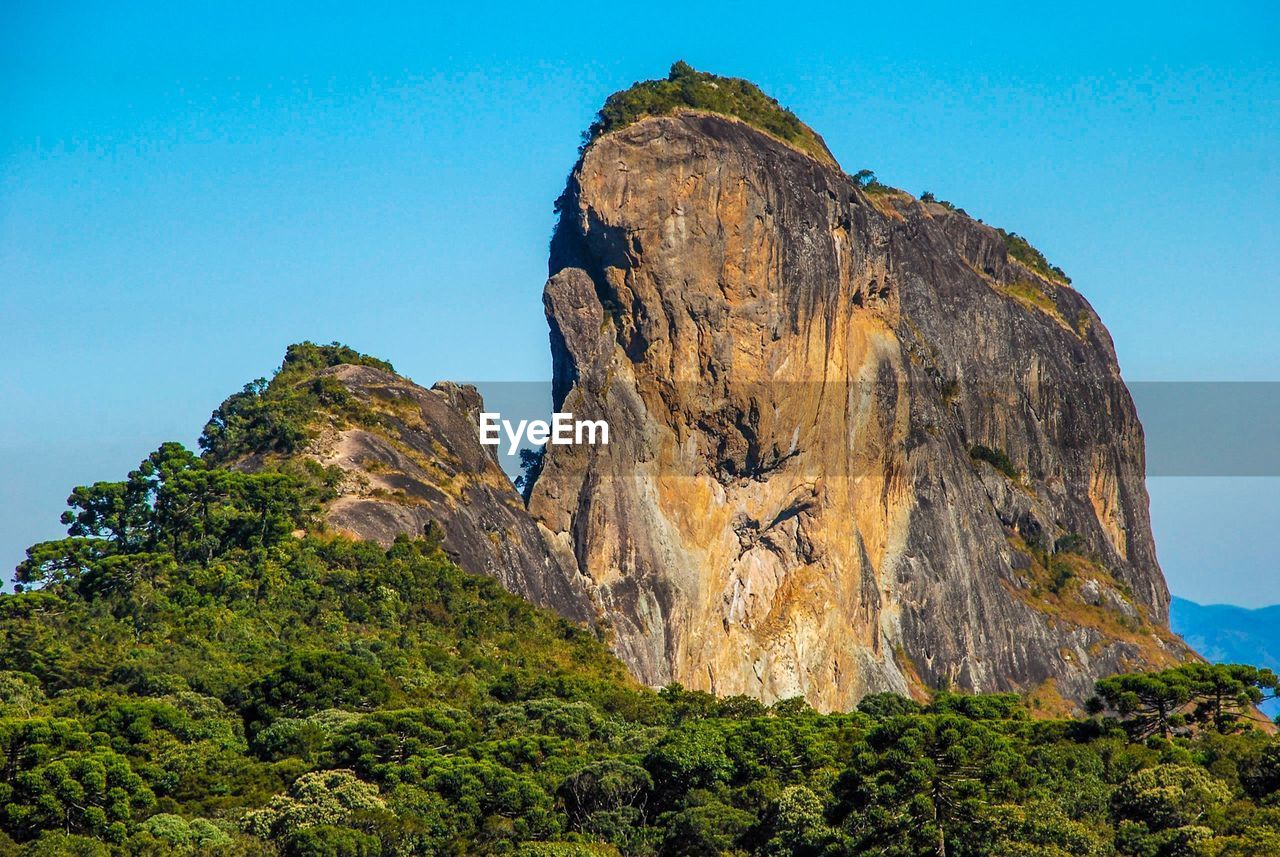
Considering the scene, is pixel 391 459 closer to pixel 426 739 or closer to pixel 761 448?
pixel 761 448

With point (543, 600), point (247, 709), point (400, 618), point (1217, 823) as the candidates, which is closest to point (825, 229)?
point (543, 600)

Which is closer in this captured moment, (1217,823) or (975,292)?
(1217,823)

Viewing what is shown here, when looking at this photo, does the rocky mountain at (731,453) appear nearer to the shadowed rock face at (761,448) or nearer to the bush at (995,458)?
the shadowed rock face at (761,448)

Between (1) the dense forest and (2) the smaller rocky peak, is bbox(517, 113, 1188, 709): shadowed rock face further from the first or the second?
(1) the dense forest

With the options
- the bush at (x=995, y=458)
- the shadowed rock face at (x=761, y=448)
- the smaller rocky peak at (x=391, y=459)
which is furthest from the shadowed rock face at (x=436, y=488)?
the bush at (x=995, y=458)

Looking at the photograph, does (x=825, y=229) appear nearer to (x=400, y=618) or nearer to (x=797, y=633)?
(x=797, y=633)
